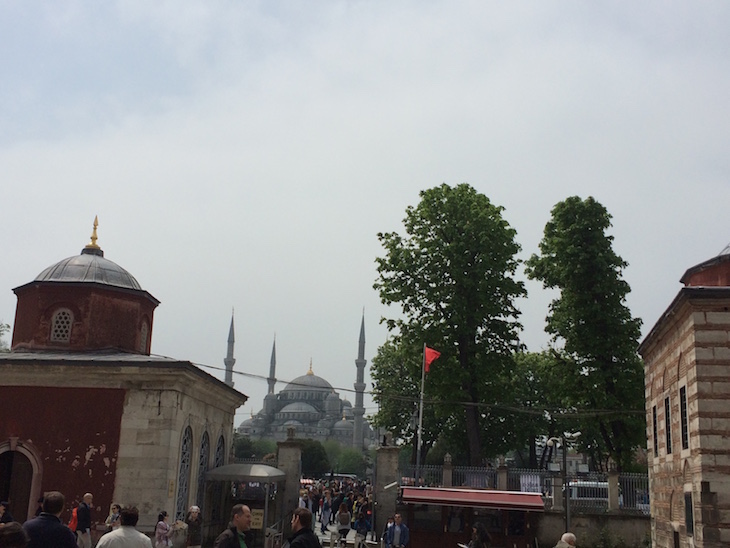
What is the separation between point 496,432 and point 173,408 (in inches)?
1059

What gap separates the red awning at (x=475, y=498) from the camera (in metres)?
18.3

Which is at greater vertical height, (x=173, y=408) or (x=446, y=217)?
(x=446, y=217)

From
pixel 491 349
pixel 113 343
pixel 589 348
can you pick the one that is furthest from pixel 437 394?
pixel 113 343

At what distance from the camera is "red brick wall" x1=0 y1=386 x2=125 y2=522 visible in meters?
17.2

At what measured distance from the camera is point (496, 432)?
4119 cm

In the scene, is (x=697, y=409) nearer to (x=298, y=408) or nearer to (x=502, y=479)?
(x=502, y=479)

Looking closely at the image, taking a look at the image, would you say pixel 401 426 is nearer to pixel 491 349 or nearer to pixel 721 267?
pixel 491 349

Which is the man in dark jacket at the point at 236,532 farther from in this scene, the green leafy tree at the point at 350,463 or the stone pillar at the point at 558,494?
the green leafy tree at the point at 350,463

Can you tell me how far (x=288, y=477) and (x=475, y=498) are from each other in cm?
769

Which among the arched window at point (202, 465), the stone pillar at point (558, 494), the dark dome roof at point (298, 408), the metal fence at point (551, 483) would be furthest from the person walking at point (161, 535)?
the dark dome roof at point (298, 408)

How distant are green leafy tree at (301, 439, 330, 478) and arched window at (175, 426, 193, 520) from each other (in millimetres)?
58523

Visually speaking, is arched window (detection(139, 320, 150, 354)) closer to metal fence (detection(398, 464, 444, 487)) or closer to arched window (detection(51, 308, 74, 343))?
arched window (detection(51, 308, 74, 343))

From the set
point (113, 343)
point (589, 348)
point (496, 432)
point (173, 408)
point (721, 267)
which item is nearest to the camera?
point (721, 267)

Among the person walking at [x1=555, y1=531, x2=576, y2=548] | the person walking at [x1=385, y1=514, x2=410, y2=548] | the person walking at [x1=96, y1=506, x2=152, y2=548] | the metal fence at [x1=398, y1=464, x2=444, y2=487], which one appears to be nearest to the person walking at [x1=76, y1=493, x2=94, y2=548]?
the person walking at [x1=385, y1=514, x2=410, y2=548]
